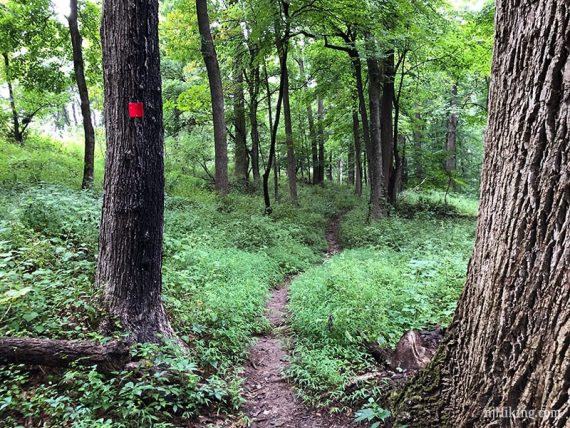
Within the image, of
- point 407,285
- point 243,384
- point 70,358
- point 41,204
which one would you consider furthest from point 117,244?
point 407,285

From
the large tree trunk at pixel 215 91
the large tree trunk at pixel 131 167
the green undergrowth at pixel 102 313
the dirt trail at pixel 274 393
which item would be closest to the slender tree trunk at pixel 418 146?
the large tree trunk at pixel 215 91

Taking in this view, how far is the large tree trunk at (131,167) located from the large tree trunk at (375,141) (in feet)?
35.2

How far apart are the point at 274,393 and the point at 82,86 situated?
33.8 ft

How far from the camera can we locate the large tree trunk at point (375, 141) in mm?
13539

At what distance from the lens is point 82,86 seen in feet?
34.7

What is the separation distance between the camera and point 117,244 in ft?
13.1

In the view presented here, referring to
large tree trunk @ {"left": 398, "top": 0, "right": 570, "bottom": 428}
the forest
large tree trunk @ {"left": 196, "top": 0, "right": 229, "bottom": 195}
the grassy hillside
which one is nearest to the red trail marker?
the forest

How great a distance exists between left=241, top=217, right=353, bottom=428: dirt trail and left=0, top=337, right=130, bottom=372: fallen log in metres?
1.46

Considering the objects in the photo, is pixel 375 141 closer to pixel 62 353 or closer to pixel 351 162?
pixel 62 353

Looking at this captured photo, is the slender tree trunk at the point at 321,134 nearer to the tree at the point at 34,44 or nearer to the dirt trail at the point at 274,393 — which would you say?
the tree at the point at 34,44

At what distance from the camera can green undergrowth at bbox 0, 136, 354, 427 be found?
3.14 metres

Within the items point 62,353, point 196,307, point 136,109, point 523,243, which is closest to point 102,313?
point 62,353

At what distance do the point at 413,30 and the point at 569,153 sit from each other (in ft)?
38.0

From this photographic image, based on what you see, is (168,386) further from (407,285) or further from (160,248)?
(407,285)
